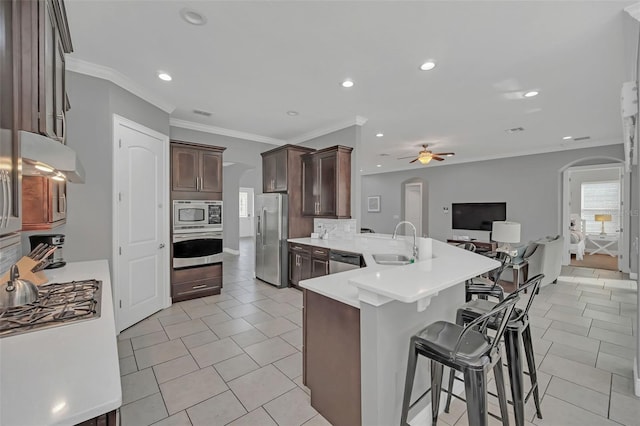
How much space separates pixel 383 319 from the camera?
1.47 metres

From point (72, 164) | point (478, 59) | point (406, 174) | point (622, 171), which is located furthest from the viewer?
point (406, 174)

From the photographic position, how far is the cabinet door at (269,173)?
17.1ft

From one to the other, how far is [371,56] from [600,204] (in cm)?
931

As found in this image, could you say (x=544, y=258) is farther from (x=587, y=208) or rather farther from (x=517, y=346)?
(x=587, y=208)

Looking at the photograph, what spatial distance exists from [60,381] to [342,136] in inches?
176

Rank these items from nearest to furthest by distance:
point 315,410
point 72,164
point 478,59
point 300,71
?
point 72,164 → point 315,410 → point 478,59 → point 300,71

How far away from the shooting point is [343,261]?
3.89 m

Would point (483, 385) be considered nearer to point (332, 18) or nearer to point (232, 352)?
point (232, 352)

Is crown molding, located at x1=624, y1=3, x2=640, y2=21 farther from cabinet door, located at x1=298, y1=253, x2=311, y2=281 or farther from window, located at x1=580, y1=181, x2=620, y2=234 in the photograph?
window, located at x1=580, y1=181, x2=620, y2=234

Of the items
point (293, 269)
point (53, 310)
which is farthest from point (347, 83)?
point (53, 310)

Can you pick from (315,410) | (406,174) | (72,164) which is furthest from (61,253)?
(406,174)

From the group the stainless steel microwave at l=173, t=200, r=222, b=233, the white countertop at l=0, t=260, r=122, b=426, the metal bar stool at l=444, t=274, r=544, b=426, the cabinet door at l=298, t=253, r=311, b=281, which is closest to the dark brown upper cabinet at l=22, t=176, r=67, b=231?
the white countertop at l=0, t=260, r=122, b=426

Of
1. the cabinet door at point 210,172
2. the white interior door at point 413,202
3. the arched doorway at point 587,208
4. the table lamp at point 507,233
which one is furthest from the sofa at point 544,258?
the cabinet door at point 210,172

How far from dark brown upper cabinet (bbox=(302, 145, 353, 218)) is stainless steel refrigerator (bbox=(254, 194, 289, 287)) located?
1.74ft
